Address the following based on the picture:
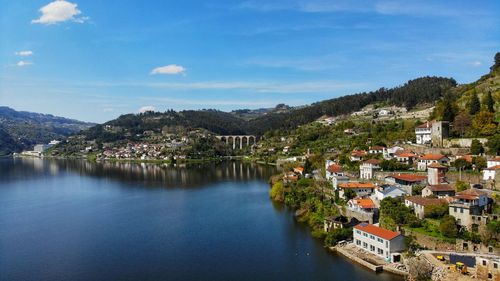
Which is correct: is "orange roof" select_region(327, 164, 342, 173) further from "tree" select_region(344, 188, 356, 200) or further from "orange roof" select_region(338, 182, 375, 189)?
"tree" select_region(344, 188, 356, 200)

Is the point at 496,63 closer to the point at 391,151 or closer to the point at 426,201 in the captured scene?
the point at 391,151

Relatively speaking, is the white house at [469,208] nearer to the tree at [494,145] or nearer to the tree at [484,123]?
the tree at [494,145]

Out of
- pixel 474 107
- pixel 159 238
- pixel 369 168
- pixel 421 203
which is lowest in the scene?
pixel 159 238

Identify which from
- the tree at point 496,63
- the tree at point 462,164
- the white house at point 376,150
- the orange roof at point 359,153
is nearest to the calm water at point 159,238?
the orange roof at point 359,153

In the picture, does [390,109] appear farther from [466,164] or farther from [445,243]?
[445,243]

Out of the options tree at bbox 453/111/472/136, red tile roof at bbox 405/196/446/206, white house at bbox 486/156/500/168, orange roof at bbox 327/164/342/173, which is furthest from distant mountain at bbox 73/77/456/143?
red tile roof at bbox 405/196/446/206

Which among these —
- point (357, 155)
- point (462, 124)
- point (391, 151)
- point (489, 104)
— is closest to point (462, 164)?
point (462, 124)
